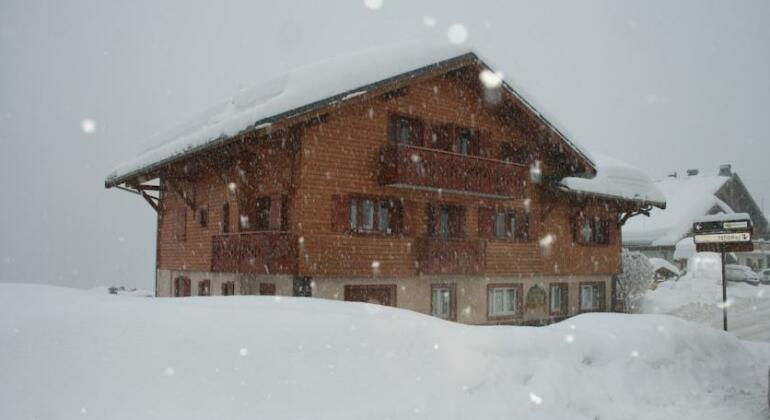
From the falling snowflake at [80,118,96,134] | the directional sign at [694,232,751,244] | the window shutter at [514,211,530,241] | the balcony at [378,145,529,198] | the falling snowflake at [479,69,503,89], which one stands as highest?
the falling snowflake at [80,118,96,134]

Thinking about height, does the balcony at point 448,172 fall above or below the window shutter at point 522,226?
above

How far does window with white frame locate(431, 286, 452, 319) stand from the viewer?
17.5 m

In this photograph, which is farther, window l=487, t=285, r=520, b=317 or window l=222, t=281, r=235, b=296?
window l=487, t=285, r=520, b=317

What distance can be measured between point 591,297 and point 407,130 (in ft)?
32.0

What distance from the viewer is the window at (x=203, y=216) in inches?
764

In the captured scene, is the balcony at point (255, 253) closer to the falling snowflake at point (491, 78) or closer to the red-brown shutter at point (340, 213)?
the red-brown shutter at point (340, 213)

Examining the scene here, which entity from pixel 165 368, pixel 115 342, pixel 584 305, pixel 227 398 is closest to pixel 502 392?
pixel 227 398

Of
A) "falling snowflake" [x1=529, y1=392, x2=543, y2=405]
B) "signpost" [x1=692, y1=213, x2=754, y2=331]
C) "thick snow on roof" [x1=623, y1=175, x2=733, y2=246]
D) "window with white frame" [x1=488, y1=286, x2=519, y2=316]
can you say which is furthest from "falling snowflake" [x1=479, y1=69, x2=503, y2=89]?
"thick snow on roof" [x1=623, y1=175, x2=733, y2=246]

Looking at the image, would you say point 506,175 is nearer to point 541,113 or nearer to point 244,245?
point 541,113

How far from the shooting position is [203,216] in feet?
64.6

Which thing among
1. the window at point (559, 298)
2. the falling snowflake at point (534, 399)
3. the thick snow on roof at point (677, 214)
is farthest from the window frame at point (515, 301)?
the thick snow on roof at point (677, 214)

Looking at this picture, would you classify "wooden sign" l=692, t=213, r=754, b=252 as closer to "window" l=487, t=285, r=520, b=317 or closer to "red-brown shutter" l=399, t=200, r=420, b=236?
"window" l=487, t=285, r=520, b=317

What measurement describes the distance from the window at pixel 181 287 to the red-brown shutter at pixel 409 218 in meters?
7.69

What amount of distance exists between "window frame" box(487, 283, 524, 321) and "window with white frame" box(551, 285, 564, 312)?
1857 millimetres
